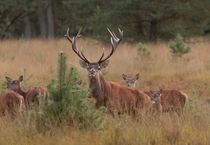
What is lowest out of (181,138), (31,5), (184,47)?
(181,138)

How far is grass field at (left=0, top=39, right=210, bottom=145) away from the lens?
27.7ft

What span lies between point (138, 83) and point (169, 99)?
4.10 meters

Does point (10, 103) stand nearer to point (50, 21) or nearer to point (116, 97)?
point (116, 97)

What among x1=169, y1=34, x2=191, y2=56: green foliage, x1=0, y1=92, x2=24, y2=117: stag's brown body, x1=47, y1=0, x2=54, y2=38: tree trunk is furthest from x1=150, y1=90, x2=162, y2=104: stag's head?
x1=47, y1=0, x2=54, y2=38: tree trunk

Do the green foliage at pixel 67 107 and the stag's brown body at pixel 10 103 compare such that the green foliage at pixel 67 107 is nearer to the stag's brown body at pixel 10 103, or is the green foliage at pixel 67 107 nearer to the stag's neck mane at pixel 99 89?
the stag's brown body at pixel 10 103

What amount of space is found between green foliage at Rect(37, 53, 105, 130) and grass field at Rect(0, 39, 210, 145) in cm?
15

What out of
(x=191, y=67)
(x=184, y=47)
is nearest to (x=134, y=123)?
(x=191, y=67)

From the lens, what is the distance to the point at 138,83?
17047 mm

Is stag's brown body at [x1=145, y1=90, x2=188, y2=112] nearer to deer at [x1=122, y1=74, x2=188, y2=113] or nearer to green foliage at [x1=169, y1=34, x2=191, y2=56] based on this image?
deer at [x1=122, y1=74, x2=188, y2=113]

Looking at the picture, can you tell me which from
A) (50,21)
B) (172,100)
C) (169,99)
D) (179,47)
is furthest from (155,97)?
(50,21)

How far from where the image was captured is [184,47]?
20.1 m

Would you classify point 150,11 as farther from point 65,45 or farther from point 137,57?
point 137,57

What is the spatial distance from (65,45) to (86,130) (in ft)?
62.2

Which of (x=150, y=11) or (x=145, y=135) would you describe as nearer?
(x=145, y=135)
